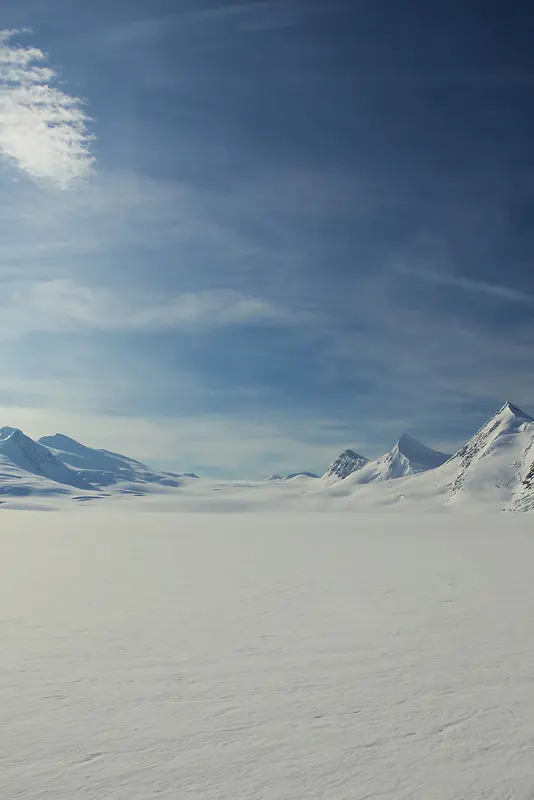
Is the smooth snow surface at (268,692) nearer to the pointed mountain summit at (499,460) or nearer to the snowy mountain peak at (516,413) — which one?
the pointed mountain summit at (499,460)

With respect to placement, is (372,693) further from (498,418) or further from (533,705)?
(498,418)

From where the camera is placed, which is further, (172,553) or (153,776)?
(172,553)

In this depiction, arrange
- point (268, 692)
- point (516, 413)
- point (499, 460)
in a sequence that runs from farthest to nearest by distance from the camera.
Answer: point (516, 413) → point (499, 460) → point (268, 692)

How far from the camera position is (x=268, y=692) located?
11.2 meters

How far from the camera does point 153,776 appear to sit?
8031 millimetres

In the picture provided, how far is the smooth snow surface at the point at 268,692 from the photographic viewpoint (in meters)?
7.96

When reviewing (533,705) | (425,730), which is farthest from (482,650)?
(425,730)

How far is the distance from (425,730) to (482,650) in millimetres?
5444

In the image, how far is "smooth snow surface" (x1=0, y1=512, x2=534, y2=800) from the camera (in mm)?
7957

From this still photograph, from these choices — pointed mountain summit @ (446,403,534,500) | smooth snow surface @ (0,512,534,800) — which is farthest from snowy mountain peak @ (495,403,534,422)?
smooth snow surface @ (0,512,534,800)

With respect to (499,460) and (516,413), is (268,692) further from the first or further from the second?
(516,413)

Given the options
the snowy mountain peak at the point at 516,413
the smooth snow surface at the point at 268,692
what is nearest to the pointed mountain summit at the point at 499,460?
the snowy mountain peak at the point at 516,413

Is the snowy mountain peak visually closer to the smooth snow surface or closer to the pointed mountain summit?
the pointed mountain summit

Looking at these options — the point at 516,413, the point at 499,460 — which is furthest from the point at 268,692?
the point at 516,413
